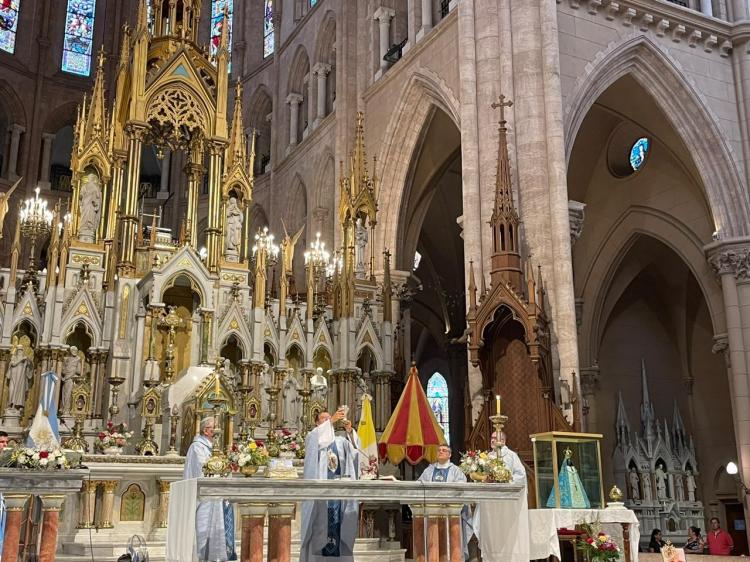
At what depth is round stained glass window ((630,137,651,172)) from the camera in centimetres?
2244

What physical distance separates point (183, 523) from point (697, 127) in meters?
15.1

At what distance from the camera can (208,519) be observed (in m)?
8.80

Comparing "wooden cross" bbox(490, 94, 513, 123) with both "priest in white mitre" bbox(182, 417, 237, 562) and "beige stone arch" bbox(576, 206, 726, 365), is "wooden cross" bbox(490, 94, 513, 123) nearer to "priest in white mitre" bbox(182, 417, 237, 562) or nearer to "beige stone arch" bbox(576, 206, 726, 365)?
"priest in white mitre" bbox(182, 417, 237, 562)

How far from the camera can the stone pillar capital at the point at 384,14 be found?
72.3 ft

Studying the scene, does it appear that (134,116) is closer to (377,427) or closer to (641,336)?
(377,427)

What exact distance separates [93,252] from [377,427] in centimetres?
562

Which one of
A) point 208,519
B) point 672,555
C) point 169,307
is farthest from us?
point 169,307

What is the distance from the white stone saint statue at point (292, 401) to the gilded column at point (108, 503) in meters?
4.13

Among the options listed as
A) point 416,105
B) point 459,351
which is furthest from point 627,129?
point 459,351

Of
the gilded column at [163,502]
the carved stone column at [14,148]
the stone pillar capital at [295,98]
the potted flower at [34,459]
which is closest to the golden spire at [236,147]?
the gilded column at [163,502]

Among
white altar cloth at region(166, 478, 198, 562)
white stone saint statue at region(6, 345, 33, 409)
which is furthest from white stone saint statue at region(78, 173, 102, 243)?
white altar cloth at region(166, 478, 198, 562)

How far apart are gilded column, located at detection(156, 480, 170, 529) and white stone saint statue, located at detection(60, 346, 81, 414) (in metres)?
2.81

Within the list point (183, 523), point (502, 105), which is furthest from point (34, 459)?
point (502, 105)

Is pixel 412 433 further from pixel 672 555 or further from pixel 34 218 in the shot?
pixel 34 218
